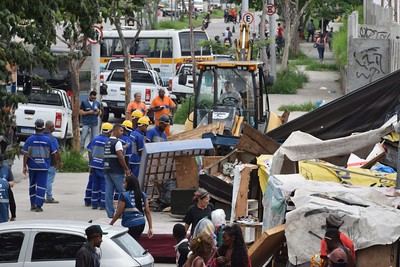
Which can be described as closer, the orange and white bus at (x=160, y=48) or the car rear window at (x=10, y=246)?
the car rear window at (x=10, y=246)

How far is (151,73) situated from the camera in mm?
37031

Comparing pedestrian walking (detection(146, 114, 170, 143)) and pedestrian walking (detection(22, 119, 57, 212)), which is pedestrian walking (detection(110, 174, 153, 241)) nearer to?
pedestrian walking (detection(22, 119, 57, 212))

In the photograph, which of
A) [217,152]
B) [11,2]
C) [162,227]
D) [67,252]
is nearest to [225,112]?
[217,152]

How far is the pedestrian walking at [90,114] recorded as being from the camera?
26891 millimetres

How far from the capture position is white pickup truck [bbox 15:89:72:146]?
92.0 feet

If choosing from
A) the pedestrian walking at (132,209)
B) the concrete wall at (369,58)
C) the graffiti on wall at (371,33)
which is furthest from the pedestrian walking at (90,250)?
the graffiti on wall at (371,33)

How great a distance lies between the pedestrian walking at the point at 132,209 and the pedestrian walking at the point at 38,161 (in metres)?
4.87

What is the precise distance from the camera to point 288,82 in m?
42.7

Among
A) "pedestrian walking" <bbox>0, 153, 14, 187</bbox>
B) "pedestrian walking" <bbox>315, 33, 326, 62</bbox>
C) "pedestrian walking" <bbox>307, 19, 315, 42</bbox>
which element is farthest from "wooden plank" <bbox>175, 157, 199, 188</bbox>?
"pedestrian walking" <bbox>307, 19, 315, 42</bbox>

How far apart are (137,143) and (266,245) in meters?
6.92

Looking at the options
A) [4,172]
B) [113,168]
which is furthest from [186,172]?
[4,172]

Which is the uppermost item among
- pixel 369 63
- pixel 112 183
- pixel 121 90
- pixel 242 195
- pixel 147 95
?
pixel 369 63

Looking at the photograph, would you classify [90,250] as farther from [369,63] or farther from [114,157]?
[369,63]

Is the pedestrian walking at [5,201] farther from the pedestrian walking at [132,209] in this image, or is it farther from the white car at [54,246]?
the white car at [54,246]
